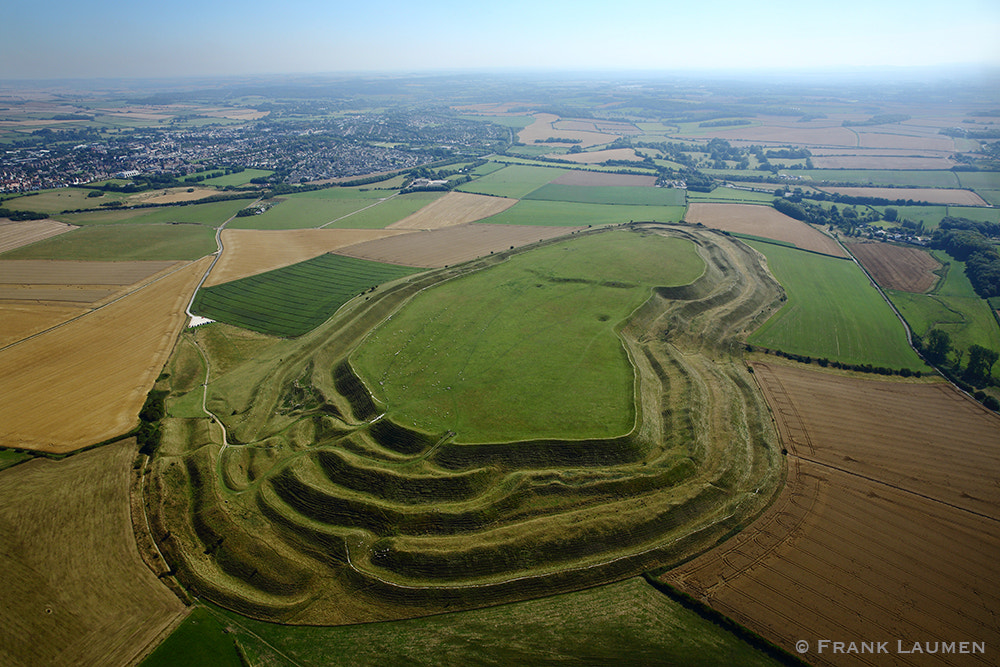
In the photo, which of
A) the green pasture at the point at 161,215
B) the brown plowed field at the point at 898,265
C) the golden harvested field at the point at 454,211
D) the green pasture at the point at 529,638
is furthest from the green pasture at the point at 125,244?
the brown plowed field at the point at 898,265

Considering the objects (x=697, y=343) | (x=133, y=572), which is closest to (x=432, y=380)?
(x=133, y=572)

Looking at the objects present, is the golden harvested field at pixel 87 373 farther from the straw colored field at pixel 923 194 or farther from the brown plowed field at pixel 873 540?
the straw colored field at pixel 923 194

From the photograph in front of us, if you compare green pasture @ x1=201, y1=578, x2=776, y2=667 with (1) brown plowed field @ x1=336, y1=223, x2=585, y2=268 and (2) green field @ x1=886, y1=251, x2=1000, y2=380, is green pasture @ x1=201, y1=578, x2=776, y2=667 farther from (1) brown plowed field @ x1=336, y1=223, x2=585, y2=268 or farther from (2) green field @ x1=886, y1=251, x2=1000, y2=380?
(1) brown plowed field @ x1=336, y1=223, x2=585, y2=268

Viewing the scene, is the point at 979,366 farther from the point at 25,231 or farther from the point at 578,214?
the point at 25,231

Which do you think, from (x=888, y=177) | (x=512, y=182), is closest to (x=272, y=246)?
(x=512, y=182)

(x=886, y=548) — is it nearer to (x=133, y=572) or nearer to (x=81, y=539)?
(x=133, y=572)
